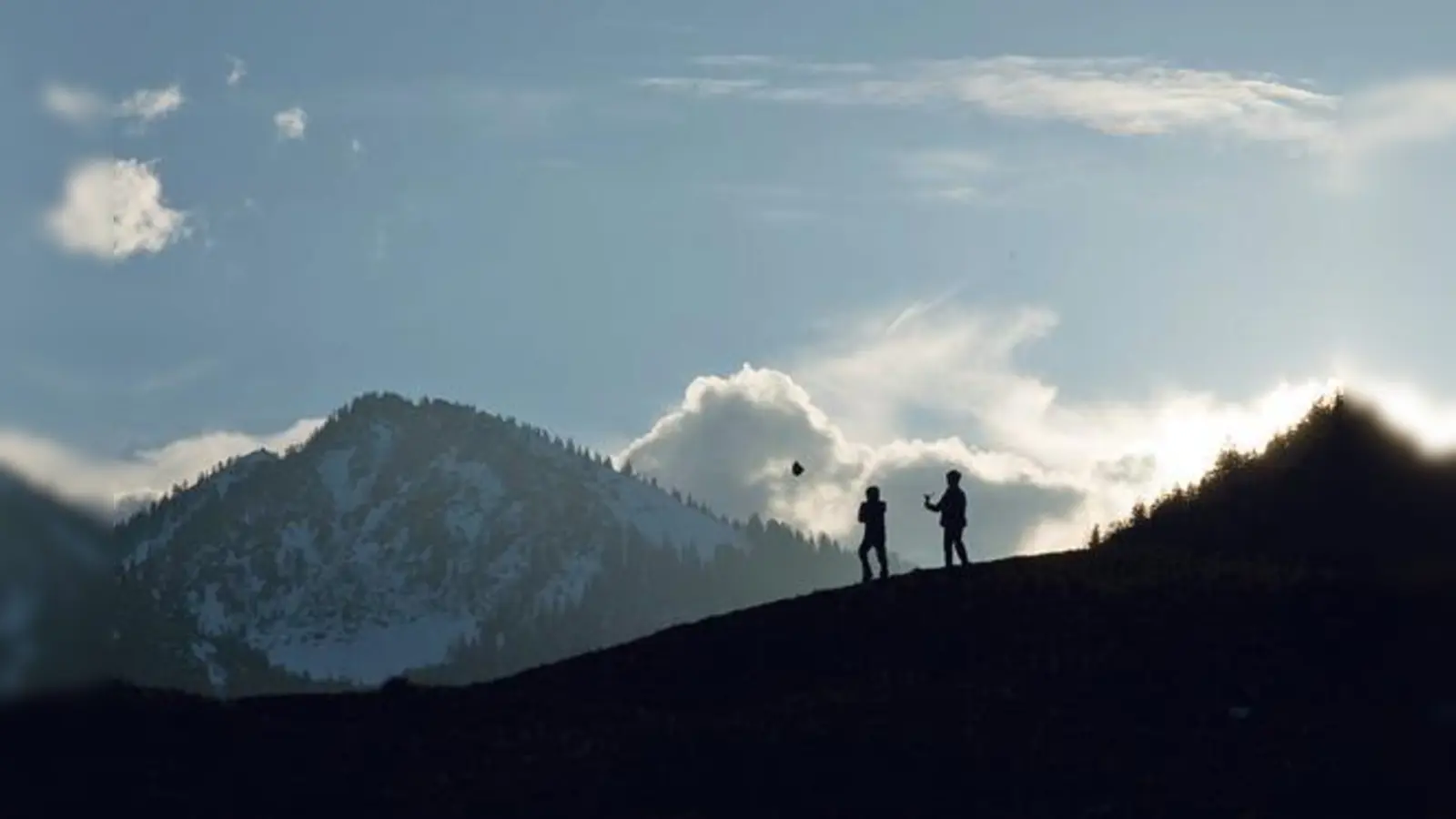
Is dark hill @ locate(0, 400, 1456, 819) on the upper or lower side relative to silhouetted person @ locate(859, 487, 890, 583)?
lower

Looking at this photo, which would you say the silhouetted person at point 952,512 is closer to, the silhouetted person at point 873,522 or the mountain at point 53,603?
the silhouetted person at point 873,522

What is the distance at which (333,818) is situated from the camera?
45500mm

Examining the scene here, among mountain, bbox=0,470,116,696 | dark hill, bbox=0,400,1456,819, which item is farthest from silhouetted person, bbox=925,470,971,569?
mountain, bbox=0,470,116,696

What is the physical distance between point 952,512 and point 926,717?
12.2 m

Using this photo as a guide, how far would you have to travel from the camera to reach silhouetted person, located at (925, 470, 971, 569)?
6116cm

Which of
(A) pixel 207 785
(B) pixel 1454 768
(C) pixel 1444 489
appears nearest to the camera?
(B) pixel 1454 768

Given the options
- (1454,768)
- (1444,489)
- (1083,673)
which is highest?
(1444,489)

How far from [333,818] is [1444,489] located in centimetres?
3298

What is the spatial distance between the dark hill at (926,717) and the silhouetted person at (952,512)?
2.73ft

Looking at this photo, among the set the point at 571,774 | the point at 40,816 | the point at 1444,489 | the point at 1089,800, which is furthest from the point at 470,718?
the point at 1444,489

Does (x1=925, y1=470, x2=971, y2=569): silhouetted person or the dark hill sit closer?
the dark hill

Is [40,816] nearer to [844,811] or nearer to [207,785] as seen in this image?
[207,785]

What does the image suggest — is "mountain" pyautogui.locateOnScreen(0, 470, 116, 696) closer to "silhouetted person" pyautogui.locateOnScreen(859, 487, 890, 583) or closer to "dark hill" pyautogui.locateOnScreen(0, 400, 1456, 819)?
"dark hill" pyautogui.locateOnScreen(0, 400, 1456, 819)

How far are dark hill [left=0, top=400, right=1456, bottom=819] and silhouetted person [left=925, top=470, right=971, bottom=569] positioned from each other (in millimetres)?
831
